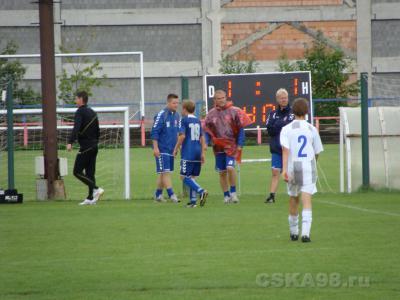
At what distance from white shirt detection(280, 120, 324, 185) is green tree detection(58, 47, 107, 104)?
31.7m

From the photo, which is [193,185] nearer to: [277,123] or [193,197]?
[193,197]

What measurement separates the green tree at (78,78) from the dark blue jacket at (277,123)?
25991 millimetres

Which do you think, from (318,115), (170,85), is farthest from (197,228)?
(170,85)

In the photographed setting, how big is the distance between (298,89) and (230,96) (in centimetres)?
146

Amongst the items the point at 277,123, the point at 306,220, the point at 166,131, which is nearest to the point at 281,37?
the point at 166,131

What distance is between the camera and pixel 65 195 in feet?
65.9

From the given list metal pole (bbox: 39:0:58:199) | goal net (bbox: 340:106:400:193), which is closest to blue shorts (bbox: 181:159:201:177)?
metal pole (bbox: 39:0:58:199)

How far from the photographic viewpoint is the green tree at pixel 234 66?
4781 centimetres

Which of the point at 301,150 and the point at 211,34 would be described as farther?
the point at 211,34

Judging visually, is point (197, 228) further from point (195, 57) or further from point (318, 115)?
point (195, 57)

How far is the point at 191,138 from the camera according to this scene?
17.8 meters

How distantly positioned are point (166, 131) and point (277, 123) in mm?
1975

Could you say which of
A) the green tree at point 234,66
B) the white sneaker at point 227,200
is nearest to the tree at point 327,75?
the green tree at point 234,66

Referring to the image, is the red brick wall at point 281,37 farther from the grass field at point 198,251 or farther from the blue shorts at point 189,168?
the blue shorts at point 189,168
